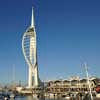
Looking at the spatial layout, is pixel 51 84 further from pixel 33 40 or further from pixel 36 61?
pixel 33 40

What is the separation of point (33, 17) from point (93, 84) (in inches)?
3036

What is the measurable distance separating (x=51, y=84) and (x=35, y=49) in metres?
32.2

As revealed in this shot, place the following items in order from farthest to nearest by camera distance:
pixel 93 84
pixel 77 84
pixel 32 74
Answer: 1. pixel 32 74
2. pixel 77 84
3. pixel 93 84

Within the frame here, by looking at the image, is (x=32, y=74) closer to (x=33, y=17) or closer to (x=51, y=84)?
(x=51, y=84)

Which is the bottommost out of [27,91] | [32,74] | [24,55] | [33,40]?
[27,91]

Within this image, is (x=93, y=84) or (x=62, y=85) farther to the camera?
(x=62, y=85)

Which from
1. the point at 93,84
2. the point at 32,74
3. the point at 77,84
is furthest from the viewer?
the point at 32,74

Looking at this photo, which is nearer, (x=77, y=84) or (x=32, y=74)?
(x=77, y=84)

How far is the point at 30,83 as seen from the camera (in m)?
192

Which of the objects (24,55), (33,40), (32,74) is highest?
(33,40)

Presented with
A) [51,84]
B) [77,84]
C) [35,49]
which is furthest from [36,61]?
[77,84]

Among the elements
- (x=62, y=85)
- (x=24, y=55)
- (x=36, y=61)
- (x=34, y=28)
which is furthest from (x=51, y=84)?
(x=34, y=28)

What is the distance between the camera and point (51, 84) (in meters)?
192

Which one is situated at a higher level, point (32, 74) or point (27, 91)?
point (32, 74)
